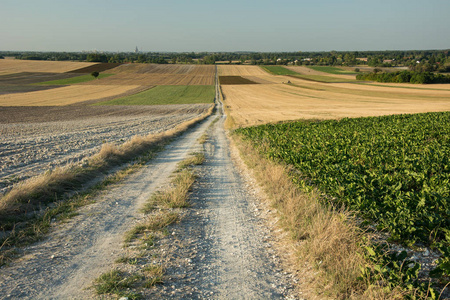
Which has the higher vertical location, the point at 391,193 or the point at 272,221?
the point at 391,193

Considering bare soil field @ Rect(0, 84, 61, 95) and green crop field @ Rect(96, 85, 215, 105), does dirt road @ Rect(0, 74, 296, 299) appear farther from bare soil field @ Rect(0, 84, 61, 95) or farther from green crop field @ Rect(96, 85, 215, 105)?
bare soil field @ Rect(0, 84, 61, 95)

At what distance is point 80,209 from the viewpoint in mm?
7949

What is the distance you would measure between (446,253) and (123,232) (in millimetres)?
6047

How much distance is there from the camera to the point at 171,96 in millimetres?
74062

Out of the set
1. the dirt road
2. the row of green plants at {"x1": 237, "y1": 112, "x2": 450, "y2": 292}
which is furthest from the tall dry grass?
the row of green plants at {"x1": 237, "y1": 112, "x2": 450, "y2": 292}

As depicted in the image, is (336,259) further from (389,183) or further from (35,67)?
(35,67)

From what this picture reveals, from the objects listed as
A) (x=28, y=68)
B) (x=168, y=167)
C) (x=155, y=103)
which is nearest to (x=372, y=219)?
(x=168, y=167)

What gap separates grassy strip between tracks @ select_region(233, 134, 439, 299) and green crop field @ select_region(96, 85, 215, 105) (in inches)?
2365

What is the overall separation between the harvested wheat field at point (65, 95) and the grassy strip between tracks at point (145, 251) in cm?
5928

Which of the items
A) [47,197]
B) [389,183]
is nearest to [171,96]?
[47,197]

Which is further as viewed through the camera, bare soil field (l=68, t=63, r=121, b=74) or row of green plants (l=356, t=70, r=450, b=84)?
bare soil field (l=68, t=63, r=121, b=74)

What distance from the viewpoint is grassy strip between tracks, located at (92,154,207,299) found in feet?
15.0

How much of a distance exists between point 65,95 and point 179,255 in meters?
76.3

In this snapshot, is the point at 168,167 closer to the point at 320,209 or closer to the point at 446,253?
the point at 320,209
